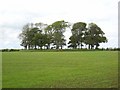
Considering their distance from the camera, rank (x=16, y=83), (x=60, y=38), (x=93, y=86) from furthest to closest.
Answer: (x=60, y=38), (x=16, y=83), (x=93, y=86)

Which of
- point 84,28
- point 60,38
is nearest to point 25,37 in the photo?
point 60,38

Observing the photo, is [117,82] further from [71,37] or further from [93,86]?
[71,37]

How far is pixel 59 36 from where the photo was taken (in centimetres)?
10644

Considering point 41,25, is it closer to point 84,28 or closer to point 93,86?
point 84,28

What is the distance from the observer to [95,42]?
112 meters

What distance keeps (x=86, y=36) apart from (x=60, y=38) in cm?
1061

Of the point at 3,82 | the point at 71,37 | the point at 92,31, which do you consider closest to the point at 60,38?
the point at 71,37

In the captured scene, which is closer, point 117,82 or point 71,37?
point 117,82

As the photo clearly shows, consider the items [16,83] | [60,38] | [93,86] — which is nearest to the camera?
[93,86]

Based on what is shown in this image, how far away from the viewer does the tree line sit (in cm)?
10681

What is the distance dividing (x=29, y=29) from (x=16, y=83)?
312 ft

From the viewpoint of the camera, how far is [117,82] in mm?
13828

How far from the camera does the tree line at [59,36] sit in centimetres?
10681

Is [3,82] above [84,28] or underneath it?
underneath
